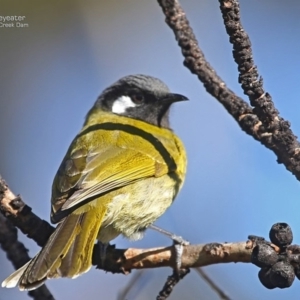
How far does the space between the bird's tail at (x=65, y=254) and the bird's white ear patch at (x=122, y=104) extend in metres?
1.48

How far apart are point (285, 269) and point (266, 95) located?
0.59 metres

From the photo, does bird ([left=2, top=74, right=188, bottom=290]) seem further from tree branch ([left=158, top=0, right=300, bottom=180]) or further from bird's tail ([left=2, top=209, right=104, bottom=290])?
tree branch ([left=158, top=0, right=300, bottom=180])

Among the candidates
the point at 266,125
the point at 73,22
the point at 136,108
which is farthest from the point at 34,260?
the point at 73,22

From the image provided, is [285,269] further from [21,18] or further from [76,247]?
[21,18]

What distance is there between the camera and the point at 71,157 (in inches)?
145

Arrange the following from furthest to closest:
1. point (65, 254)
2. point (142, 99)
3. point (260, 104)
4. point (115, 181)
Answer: point (142, 99) → point (115, 181) → point (65, 254) → point (260, 104)

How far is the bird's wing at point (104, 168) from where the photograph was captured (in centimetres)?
327

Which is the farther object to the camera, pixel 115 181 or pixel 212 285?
pixel 115 181

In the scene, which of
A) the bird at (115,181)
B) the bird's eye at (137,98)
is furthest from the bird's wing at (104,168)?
the bird's eye at (137,98)

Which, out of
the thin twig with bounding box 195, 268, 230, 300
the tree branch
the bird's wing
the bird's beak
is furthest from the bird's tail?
the bird's beak

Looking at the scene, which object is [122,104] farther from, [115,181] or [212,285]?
[212,285]

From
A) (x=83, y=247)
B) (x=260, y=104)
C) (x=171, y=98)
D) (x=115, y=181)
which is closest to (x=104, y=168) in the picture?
(x=115, y=181)

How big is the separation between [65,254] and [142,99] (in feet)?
6.21

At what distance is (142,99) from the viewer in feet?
15.0
